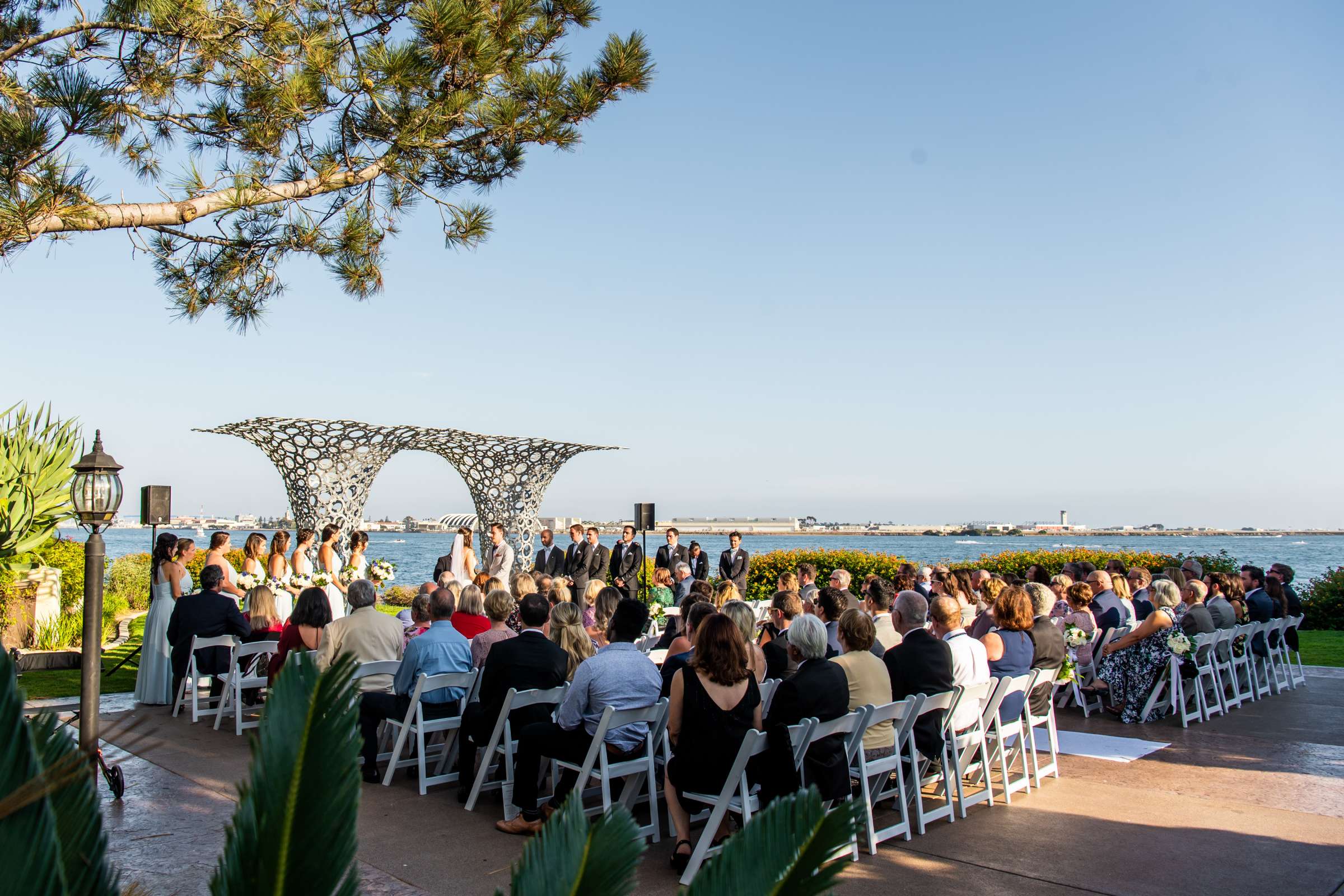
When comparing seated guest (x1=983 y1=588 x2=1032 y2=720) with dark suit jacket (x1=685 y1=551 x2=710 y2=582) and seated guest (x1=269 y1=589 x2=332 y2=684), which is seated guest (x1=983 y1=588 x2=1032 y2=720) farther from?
dark suit jacket (x1=685 y1=551 x2=710 y2=582)

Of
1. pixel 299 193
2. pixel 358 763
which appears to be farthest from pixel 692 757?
pixel 299 193

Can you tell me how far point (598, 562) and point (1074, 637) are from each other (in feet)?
27.0

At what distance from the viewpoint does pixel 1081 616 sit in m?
8.65

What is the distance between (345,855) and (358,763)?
0.11 m

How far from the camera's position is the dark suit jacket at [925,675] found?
5703mm

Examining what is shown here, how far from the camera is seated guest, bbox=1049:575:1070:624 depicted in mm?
9305

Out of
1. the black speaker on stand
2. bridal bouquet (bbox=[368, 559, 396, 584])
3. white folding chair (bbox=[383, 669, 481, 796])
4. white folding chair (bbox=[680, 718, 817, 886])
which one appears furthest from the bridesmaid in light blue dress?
the black speaker on stand

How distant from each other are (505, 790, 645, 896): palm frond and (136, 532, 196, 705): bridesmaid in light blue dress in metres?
8.64

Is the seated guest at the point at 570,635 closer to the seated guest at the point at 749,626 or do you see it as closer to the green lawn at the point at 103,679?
the seated guest at the point at 749,626

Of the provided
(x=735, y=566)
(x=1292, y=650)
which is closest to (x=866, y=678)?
(x=1292, y=650)

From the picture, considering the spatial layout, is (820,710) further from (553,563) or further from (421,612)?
(553,563)

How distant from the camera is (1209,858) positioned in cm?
498

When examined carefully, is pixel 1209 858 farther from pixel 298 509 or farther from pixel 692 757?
pixel 298 509

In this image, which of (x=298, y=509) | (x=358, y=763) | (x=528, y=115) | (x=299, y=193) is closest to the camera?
(x=358, y=763)
